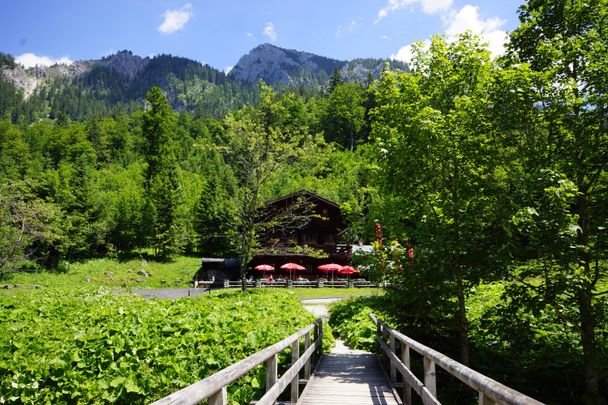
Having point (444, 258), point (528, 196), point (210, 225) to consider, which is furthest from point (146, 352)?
point (210, 225)

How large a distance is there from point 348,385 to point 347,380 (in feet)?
1.61

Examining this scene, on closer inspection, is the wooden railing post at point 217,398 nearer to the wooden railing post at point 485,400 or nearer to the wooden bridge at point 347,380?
the wooden bridge at point 347,380

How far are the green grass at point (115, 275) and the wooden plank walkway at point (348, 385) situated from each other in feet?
130

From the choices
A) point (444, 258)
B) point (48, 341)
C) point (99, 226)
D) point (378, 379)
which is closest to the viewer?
point (48, 341)

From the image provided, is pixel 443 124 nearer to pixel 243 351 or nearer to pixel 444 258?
pixel 444 258

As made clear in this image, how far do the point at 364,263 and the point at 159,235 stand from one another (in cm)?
4949

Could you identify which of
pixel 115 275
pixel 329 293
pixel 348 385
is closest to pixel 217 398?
pixel 348 385

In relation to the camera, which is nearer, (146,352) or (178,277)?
(146,352)

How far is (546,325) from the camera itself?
13.3 meters

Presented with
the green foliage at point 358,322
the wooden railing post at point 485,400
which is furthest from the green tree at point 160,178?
the wooden railing post at point 485,400

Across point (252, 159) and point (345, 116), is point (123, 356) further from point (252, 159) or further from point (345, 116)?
point (345, 116)

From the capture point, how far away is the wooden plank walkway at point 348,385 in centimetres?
697

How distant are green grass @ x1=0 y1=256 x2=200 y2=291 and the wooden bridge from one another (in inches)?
1579

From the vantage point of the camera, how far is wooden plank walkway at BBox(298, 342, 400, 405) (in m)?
6.97
